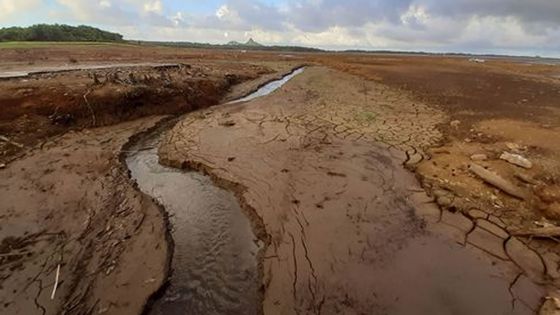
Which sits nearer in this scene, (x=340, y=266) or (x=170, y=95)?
(x=340, y=266)

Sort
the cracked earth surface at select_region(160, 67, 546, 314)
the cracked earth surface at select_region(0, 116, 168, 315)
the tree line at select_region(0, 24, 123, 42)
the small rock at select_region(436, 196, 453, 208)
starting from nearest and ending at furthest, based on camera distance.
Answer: the cracked earth surface at select_region(0, 116, 168, 315)
the cracked earth surface at select_region(160, 67, 546, 314)
the small rock at select_region(436, 196, 453, 208)
the tree line at select_region(0, 24, 123, 42)

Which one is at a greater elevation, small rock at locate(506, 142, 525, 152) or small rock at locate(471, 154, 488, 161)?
small rock at locate(506, 142, 525, 152)

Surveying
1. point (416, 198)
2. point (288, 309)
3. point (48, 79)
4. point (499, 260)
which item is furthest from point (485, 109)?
point (48, 79)

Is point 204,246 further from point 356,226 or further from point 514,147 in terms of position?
point 514,147

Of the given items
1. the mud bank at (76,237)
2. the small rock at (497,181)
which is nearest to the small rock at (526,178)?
the small rock at (497,181)

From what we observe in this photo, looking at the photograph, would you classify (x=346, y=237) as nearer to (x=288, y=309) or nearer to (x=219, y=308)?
(x=288, y=309)

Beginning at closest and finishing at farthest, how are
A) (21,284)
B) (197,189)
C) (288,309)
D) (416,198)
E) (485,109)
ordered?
(288,309) → (21,284) → (416,198) → (197,189) → (485,109)

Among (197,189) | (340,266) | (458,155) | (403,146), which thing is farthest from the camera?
(403,146)

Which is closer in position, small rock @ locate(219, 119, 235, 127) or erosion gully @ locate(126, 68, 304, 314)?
erosion gully @ locate(126, 68, 304, 314)

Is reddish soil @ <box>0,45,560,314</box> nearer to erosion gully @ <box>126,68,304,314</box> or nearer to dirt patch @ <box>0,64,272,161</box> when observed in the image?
dirt patch @ <box>0,64,272,161</box>

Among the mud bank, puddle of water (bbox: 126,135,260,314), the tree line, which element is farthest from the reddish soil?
the tree line
